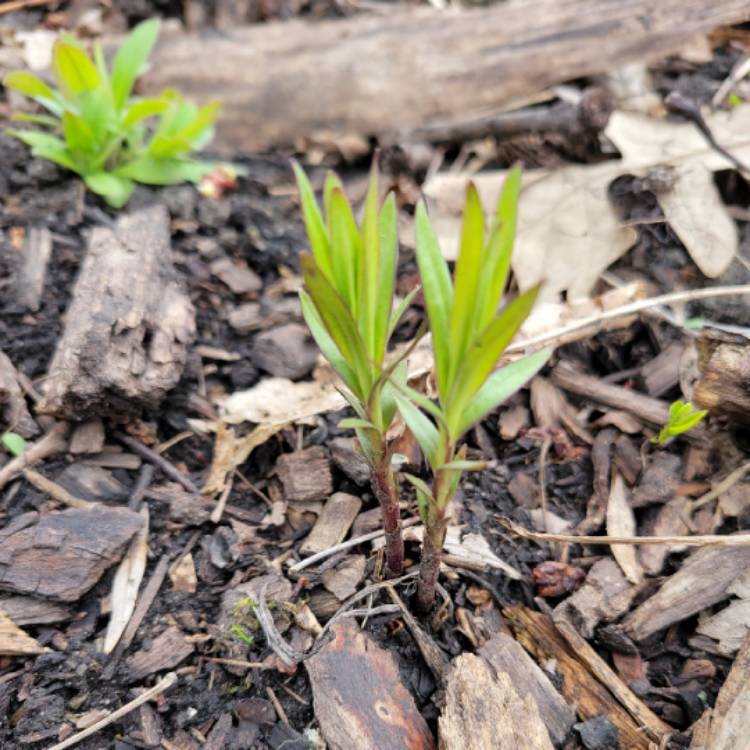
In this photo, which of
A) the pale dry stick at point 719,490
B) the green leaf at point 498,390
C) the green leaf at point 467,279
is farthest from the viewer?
the pale dry stick at point 719,490

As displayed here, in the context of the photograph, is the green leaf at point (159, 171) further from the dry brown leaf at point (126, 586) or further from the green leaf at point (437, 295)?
the green leaf at point (437, 295)

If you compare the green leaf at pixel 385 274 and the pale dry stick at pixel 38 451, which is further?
the pale dry stick at pixel 38 451

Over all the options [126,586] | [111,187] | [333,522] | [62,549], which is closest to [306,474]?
[333,522]

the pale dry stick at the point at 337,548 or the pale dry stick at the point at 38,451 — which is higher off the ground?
the pale dry stick at the point at 38,451

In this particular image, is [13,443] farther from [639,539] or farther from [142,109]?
[639,539]

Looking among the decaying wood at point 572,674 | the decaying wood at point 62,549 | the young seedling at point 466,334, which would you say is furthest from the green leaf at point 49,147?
the decaying wood at point 572,674

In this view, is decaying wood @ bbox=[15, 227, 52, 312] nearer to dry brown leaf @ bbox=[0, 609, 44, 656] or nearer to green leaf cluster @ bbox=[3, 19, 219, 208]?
green leaf cluster @ bbox=[3, 19, 219, 208]
